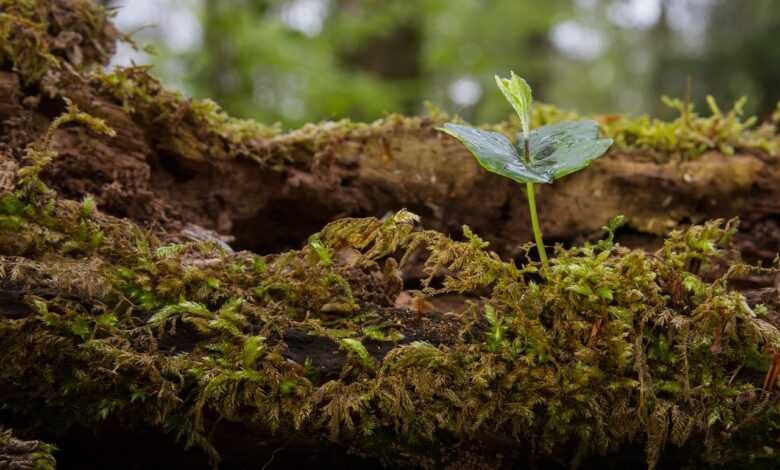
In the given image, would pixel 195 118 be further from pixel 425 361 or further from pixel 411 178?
pixel 425 361

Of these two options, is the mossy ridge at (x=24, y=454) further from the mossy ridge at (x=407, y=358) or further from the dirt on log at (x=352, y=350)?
the mossy ridge at (x=407, y=358)

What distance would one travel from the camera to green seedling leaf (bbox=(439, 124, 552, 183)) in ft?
4.57

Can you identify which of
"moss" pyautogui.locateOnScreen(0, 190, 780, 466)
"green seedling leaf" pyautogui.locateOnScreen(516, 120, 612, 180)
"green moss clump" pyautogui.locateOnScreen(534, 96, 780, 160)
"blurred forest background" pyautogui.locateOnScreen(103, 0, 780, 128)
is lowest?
"moss" pyautogui.locateOnScreen(0, 190, 780, 466)

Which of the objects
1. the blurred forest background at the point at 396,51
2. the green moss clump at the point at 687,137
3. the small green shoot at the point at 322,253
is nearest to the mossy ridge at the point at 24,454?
the small green shoot at the point at 322,253

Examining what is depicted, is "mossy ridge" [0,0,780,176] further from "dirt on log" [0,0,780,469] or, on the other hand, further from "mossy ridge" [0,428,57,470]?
"mossy ridge" [0,428,57,470]

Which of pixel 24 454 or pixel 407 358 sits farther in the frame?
pixel 407 358

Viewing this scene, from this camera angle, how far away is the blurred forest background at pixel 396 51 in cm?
641

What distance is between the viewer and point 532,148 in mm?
1676

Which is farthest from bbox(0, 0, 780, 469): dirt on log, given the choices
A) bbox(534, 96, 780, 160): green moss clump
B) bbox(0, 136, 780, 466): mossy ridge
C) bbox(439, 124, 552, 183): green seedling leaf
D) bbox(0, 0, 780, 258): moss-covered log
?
bbox(534, 96, 780, 160): green moss clump

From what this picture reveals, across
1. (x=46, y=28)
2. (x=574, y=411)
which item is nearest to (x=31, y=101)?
(x=46, y=28)

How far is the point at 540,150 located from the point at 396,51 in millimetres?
7657

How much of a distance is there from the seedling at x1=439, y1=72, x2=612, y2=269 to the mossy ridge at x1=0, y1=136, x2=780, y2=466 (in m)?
0.22

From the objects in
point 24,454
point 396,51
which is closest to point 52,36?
point 24,454

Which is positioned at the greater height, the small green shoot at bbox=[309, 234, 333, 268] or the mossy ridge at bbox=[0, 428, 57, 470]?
the small green shoot at bbox=[309, 234, 333, 268]
